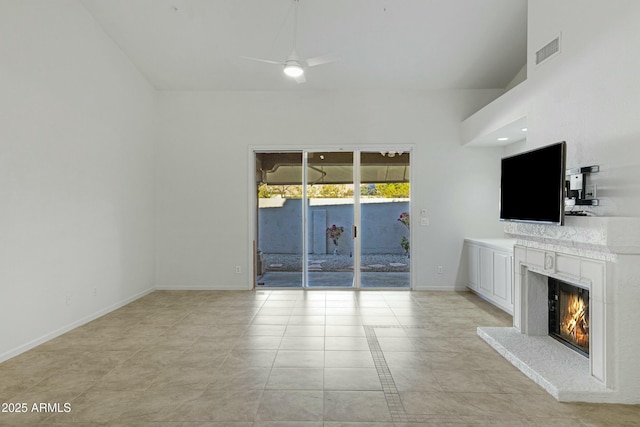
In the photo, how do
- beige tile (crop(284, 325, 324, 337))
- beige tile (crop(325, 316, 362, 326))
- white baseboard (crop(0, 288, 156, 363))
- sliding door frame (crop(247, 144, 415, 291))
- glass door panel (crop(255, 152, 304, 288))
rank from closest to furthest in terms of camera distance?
white baseboard (crop(0, 288, 156, 363)) → beige tile (crop(284, 325, 324, 337)) → beige tile (crop(325, 316, 362, 326)) → sliding door frame (crop(247, 144, 415, 291)) → glass door panel (crop(255, 152, 304, 288))

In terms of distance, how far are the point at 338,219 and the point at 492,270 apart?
2450 millimetres

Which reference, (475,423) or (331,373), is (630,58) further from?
(331,373)

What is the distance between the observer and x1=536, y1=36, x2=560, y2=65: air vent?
12.4 ft

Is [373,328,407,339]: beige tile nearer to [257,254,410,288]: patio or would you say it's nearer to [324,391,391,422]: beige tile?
[324,391,391,422]: beige tile

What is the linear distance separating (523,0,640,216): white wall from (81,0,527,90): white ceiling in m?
1.25

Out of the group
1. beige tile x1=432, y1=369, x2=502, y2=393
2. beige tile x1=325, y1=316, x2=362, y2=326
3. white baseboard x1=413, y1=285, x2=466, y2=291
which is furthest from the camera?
white baseboard x1=413, y1=285, x2=466, y2=291

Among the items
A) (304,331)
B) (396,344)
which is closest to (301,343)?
Result: (304,331)

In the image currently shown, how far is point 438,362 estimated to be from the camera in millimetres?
3359

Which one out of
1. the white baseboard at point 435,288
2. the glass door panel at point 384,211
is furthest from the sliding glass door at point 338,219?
the white baseboard at point 435,288

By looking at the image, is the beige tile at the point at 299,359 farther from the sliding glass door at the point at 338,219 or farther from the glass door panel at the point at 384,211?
the glass door panel at the point at 384,211

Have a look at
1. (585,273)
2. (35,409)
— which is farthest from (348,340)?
(35,409)

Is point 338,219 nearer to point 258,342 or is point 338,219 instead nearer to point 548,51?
point 258,342

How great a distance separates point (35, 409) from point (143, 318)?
7.46ft

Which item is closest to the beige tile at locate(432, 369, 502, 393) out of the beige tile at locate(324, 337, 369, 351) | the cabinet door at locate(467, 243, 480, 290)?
the beige tile at locate(324, 337, 369, 351)
